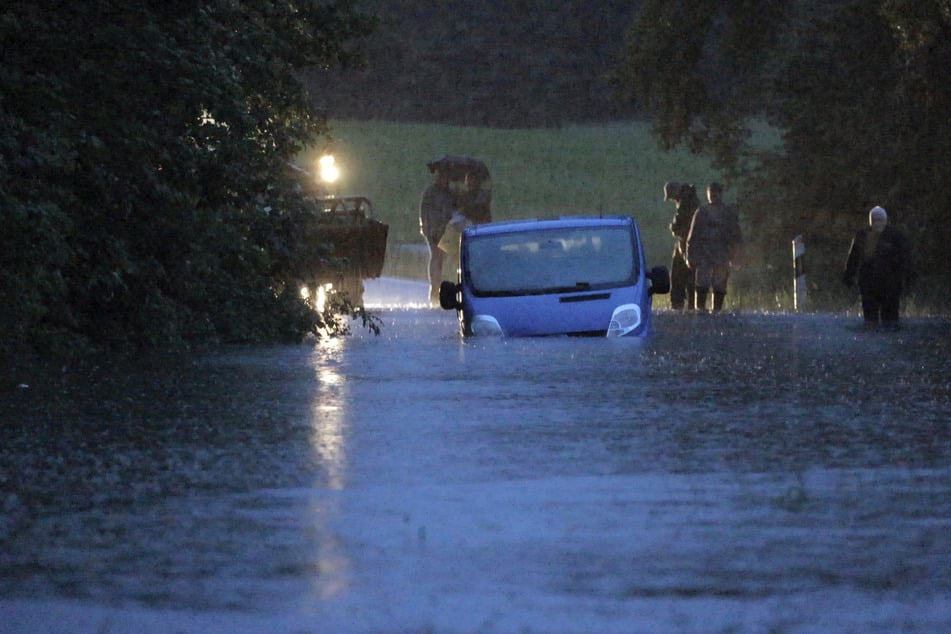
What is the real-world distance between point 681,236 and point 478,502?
27191mm

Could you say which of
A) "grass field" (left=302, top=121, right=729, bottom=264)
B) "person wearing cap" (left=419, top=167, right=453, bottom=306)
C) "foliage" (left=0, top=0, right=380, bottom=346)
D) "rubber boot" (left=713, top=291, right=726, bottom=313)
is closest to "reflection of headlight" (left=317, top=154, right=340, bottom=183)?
"person wearing cap" (left=419, top=167, right=453, bottom=306)

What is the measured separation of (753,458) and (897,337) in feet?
44.0

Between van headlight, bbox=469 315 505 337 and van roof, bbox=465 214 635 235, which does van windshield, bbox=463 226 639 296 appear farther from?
van headlight, bbox=469 315 505 337

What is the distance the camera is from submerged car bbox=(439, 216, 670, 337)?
23.6 meters

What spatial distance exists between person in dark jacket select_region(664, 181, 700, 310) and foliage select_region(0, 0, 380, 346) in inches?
466

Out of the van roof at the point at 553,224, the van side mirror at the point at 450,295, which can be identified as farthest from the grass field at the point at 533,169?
the van side mirror at the point at 450,295

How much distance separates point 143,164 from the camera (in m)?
20.8

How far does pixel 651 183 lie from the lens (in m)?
115

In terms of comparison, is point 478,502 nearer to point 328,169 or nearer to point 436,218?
point 328,169

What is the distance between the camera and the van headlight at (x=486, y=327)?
78.2ft

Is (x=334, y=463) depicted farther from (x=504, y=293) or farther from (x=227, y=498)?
(x=504, y=293)

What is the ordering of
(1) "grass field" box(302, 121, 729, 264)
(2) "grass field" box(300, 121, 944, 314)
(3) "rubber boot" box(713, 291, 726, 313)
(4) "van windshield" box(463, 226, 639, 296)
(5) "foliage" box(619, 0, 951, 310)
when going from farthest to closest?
(1) "grass field" box(302, 121, 729, 264), (2) "grass field" box(300, 121, 944, 314), (5) "foliage" box(619, 0, 951, 310), (3) "rubber boot" box(713, 291, 726, 313), (4) "van windshield" box(463, 226, 639, 296)

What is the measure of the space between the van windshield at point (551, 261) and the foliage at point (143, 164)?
2093mm

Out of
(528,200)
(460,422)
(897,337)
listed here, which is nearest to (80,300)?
(897,337)
